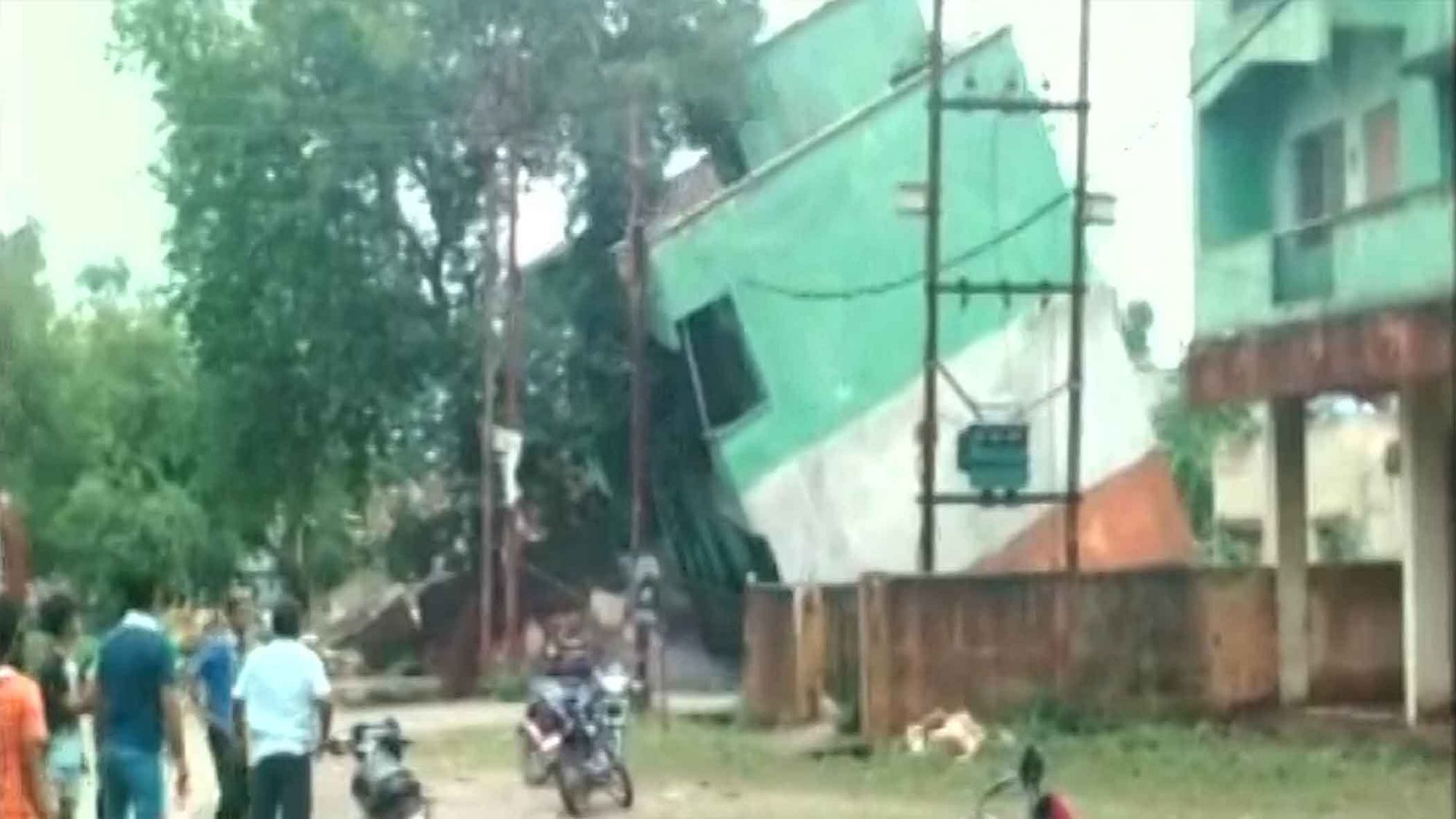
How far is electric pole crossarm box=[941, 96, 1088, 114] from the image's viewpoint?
927 inches

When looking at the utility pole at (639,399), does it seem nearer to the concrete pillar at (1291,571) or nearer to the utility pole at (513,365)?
the utility pole at (513,365)

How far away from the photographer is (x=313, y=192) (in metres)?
38.5

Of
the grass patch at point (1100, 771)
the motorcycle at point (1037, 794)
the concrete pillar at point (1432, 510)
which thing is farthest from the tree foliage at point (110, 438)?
the concrete pillar at point (1432, 510)

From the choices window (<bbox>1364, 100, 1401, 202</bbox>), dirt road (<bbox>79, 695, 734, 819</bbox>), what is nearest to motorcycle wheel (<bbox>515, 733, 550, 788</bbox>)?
dirt road (<bbox>79, 695, 734, 819</bbox>)

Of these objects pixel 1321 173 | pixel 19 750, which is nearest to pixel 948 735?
pixel 19 750

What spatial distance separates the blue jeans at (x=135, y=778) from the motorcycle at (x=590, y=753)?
7.77m

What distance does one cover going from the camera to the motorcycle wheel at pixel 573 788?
19078 millimetres

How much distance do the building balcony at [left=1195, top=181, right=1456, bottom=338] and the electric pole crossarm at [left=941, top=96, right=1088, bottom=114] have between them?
569 inches

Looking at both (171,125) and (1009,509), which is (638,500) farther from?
(171,125)

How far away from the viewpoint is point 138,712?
11336mm

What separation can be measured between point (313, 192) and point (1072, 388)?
1490cm

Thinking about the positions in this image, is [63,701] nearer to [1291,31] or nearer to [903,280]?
[1291,31]

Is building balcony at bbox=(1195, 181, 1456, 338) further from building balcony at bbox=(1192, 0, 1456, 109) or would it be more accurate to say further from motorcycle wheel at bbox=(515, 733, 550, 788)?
motorcycle wheel at bbox=(515, 733, 550, 788)

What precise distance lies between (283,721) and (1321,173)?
5808 millimetres
